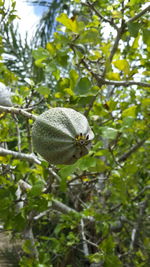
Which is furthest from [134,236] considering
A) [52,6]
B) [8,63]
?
[52,6]

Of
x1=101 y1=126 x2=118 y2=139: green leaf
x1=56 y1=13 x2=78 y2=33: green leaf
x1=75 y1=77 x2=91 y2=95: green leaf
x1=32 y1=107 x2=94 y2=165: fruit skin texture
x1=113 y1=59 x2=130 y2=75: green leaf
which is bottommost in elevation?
x1=101 y1=126 x2=118 y2=139: green leaf

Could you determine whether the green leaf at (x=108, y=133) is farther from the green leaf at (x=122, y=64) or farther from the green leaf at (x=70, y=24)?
the green leaf at (x=70, y=24)

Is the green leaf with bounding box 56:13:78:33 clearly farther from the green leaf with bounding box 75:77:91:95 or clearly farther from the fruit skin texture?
the fruit skin texture

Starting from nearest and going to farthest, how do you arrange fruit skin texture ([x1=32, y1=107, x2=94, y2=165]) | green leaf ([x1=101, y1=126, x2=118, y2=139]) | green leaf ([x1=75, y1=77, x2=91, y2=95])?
fruit skin texture ([x1=32, y1=107, x2=94, y2=165]) < green leaf ([x1=75, y1=77, x2=91, y2=95]) < green leaf ([x1=101, y1=126, x2=118, y2=139])

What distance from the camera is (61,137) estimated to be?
1.10m

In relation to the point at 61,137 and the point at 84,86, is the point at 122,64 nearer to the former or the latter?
the point at 84,86

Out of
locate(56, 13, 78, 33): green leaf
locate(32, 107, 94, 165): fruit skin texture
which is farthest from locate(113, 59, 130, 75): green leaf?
locate(32, 107, 94, 165): fruit skin texture

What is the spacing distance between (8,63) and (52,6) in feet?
5.71

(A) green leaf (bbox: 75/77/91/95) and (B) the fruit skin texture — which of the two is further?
(A) green leaf (bbox: 75/77/91/95)

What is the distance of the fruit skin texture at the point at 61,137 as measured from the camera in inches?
43.3

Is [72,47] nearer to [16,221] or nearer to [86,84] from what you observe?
[86,84]

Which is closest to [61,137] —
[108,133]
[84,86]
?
[84,86]

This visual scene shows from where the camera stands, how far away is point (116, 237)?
4953 millimetres

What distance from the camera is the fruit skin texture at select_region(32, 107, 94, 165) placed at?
110 centimetres
